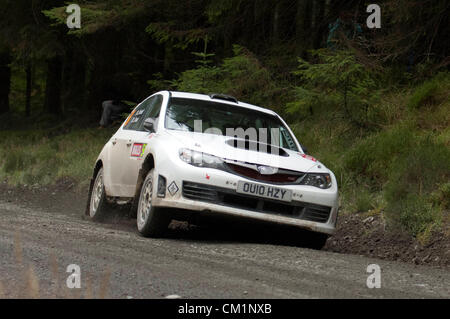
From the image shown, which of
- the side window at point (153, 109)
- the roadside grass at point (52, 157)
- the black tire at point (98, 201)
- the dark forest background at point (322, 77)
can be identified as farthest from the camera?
the roadside grass at point (52, 157)

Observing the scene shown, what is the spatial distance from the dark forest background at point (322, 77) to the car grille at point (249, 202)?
171 centimetres

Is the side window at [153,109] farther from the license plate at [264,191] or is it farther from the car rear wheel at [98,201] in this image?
the license plate at [264,191]

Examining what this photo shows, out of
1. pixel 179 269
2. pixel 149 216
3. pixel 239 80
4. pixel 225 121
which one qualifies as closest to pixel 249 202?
pixel 149 216

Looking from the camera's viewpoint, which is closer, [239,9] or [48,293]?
[48,293]

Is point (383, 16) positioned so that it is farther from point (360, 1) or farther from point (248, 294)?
point (248, 294)

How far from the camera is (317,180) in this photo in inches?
335

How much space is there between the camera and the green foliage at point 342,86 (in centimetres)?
1359

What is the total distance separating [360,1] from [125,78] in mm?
11549

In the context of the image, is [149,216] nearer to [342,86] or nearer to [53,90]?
[342,86]

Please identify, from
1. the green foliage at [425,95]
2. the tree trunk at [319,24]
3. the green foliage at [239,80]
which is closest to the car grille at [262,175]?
the green foliage at [425,95]

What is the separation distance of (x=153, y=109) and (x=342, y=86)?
4979mm

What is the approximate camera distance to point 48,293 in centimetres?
489

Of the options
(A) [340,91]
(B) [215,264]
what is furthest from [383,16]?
(B) [215,264]

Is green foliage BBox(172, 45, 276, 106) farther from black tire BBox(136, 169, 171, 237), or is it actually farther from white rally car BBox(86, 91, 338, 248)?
black tire BBox(136, 169, 171, 237)
